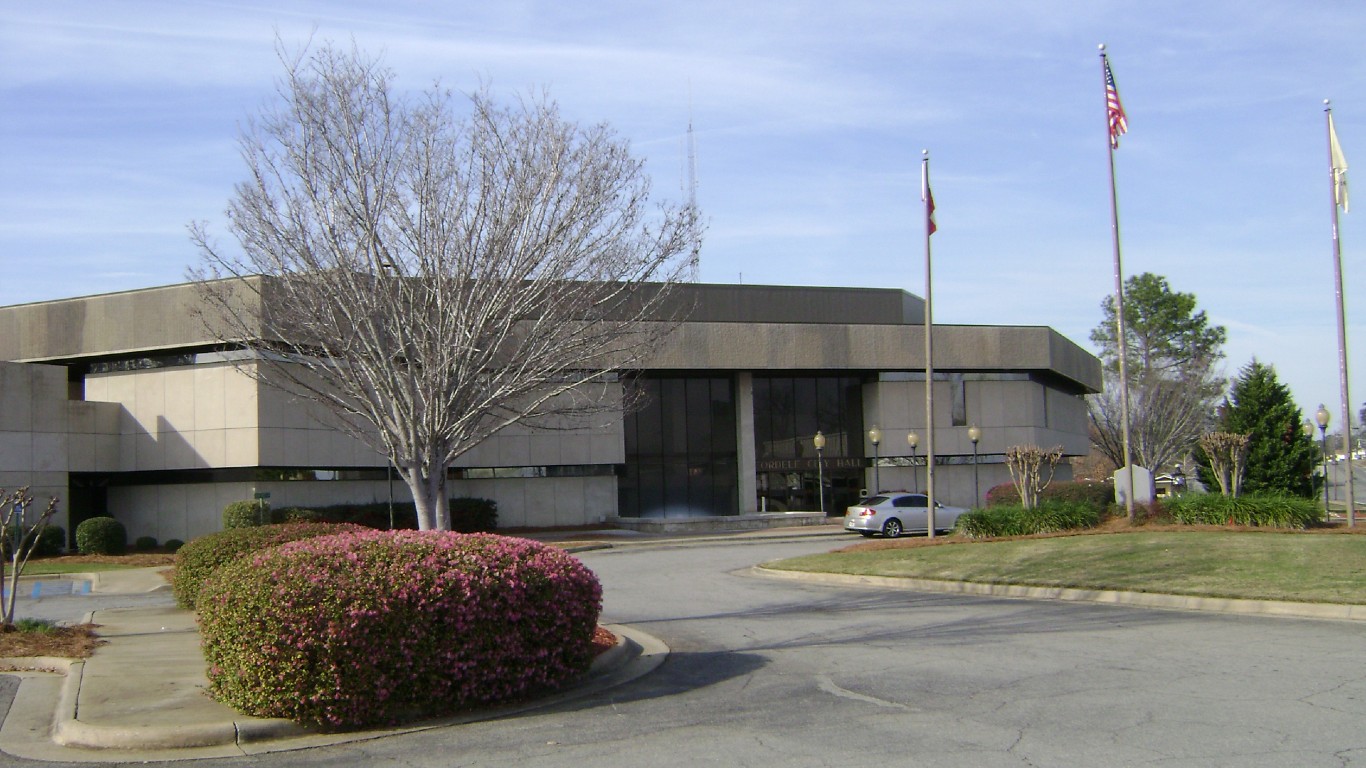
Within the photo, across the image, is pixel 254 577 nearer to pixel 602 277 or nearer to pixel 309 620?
pixel 309 620

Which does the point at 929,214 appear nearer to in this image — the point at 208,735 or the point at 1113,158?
the point at 1113,158

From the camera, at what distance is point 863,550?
26641mm

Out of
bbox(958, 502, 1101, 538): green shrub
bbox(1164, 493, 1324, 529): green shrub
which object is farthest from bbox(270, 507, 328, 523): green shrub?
bbox(1164, 493, 1324, 529): green shrub

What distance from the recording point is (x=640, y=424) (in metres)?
45.9

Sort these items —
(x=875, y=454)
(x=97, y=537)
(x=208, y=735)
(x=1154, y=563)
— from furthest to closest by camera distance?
1. (x=875, y=454)
2. (x=97, y=537)
3. (x=1154, y=563)
4. (x=208, y=735)

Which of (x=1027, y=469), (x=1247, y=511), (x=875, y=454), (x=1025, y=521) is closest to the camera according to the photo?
(x=1247, y=511)

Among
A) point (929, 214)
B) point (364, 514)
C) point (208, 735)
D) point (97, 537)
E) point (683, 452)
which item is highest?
point (929, 214)

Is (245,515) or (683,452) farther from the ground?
(683,452)

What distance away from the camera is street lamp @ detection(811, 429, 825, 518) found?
43.6 m

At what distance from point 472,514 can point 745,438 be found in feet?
41.0

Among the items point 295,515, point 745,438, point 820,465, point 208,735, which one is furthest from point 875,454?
point 208,735

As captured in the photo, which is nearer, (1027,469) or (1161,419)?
(1027,469)

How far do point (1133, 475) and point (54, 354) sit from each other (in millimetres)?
31988

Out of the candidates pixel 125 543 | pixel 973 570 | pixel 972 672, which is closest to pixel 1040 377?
pixel 973 570
